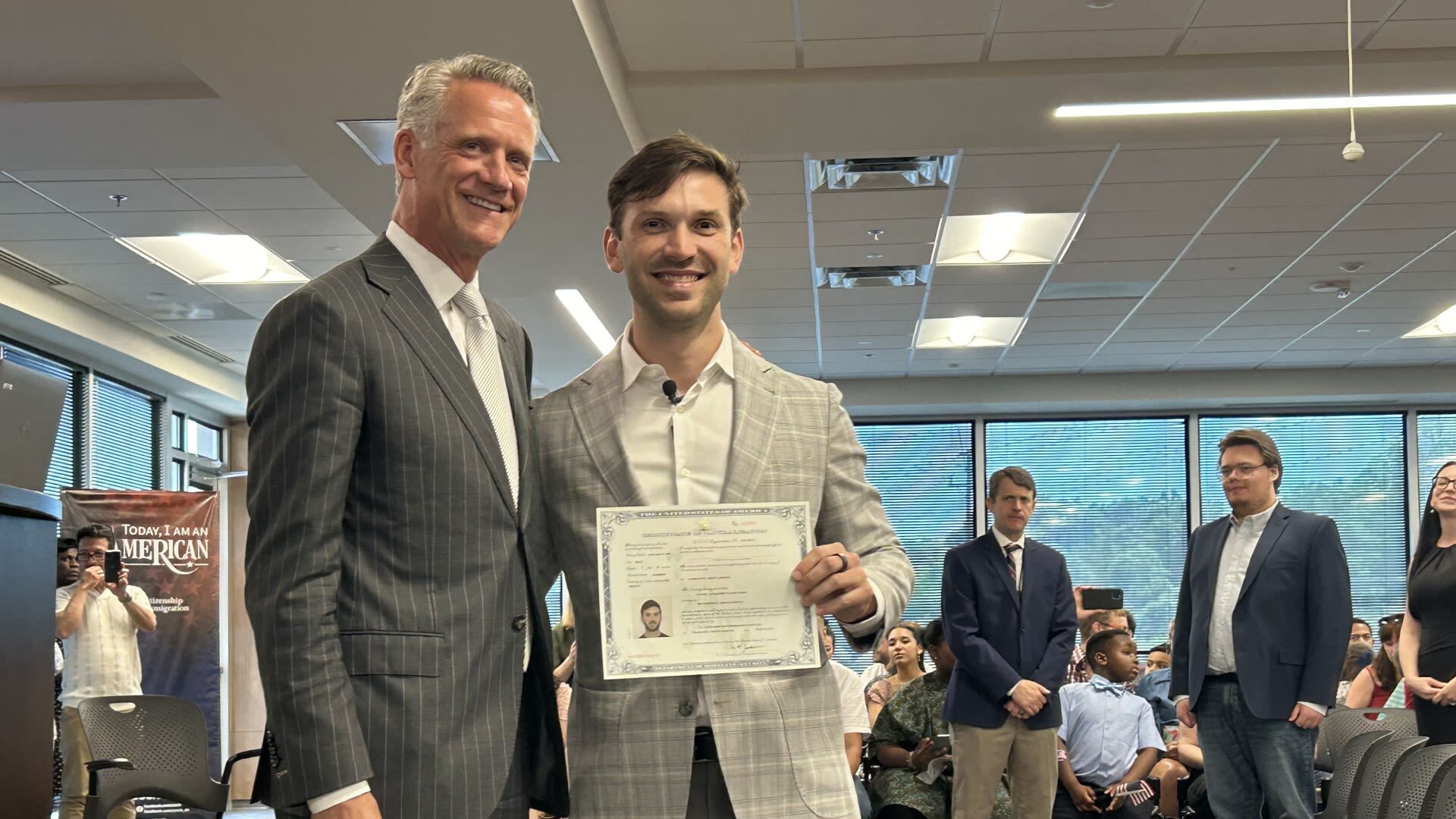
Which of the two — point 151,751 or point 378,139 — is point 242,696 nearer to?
point 151,751

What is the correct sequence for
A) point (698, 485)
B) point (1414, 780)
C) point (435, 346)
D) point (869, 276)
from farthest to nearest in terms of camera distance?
1. point (869, 276)
2. point (1414, 780)
3. point (698, 485)
4. point (435, 346)

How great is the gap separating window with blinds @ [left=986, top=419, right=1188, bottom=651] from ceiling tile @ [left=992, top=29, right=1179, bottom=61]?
10074 millimetres

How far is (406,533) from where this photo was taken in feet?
5.39

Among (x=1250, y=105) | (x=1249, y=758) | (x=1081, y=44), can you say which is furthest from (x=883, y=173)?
(x=1249, y=758)

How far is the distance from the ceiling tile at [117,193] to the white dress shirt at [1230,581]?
616 centimetres

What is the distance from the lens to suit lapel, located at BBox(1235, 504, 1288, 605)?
500 cm

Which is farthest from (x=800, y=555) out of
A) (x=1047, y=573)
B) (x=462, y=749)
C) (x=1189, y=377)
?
(x=1189, y=377)

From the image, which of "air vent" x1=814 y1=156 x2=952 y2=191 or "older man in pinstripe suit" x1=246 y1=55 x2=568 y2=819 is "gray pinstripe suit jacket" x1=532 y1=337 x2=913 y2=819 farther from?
"air vent" x1=814 y1=156 x2=952 y2=191

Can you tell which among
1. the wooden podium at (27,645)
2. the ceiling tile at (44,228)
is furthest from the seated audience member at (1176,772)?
the ceiling tile at (44,228)

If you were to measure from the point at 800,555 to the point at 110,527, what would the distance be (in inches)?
359

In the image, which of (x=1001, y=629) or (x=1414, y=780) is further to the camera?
(x=1001, y=629)

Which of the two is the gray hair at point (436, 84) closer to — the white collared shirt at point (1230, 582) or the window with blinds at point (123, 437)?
the white collared shirt at point (1230, 582)

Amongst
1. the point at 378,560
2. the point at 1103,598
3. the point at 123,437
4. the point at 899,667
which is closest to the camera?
the point at 378,560

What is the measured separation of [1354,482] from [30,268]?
14090mm
